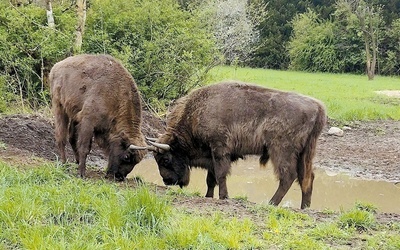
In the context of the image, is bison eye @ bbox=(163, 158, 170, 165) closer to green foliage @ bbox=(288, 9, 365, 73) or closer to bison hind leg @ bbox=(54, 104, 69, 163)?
bison hind leg @ bbox=(54, 104, 69, 163)

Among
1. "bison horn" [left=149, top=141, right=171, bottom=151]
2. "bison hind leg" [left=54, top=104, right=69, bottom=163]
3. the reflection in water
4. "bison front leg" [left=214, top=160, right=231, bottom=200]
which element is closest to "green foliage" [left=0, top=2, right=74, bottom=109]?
the reflection in water

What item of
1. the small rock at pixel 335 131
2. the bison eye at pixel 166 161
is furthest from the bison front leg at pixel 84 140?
the small rock at pixel 335 131

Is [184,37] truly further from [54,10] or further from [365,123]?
[365,123]

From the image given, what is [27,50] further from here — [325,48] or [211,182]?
[325,48]

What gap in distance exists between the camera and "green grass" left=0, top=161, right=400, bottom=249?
4637mm

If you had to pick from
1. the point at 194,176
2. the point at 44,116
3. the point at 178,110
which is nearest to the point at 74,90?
the point at 178,110

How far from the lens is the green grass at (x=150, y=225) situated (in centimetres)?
464

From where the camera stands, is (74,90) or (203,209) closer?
(203,209)

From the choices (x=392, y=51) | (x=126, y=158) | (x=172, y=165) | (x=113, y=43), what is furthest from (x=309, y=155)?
(x=392, y=51)

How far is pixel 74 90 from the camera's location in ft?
Answer: 27.6

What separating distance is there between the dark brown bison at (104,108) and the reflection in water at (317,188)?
1.57 metres

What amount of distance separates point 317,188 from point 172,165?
120 inches

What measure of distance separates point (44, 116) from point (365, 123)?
9.91m

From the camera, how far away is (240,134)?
25.6ft
